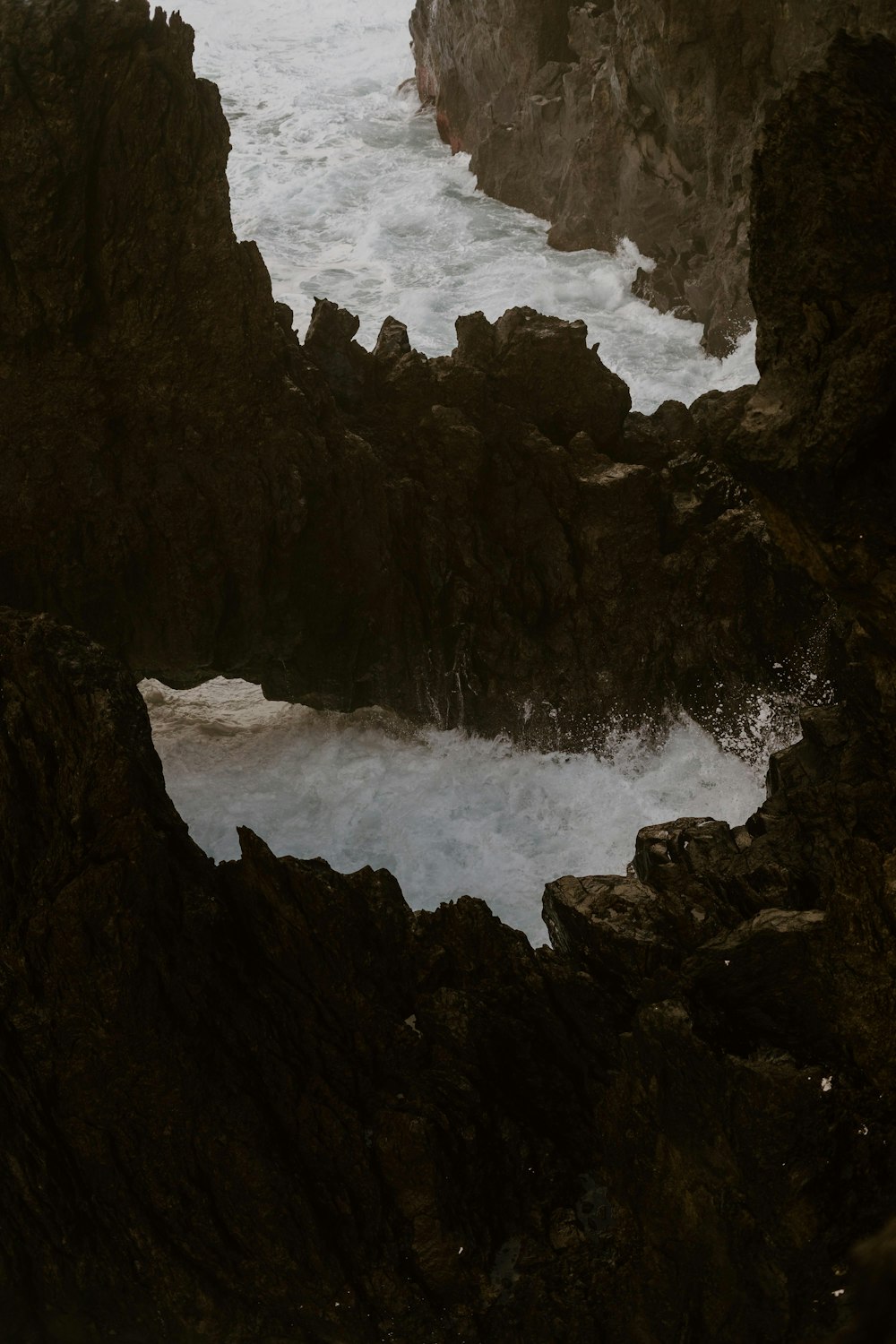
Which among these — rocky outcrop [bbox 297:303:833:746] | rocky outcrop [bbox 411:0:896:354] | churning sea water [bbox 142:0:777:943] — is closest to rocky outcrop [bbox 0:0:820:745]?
rocky outcrop [bbox 297:303:833:746]

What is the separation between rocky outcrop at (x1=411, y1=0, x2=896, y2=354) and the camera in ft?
64.6

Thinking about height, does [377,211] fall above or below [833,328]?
above

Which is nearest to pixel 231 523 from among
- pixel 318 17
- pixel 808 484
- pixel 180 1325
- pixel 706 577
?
pixel 706 577

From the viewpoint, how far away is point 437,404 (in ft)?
45.8

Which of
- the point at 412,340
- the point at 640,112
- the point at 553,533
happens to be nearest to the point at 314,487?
the point at 553,533

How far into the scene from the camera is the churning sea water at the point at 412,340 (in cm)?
1347

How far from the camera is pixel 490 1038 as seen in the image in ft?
28.7

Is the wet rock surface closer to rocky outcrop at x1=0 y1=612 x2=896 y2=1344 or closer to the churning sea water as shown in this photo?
rocky outcrop at x1=0 y1=612 x2=896 y2=1344

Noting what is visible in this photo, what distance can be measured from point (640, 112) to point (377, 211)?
302 inches

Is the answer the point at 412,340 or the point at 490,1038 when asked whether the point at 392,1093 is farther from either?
the point at 412,340

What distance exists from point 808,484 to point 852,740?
2.23 meters

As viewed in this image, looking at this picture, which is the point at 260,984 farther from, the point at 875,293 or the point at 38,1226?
the point at 875,293

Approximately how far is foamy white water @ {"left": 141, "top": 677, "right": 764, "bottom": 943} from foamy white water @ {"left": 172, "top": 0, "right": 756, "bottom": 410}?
8981 millimetres

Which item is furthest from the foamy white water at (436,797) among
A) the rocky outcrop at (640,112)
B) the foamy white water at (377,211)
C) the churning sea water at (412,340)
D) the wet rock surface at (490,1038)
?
the foamy white water at (377,211)
